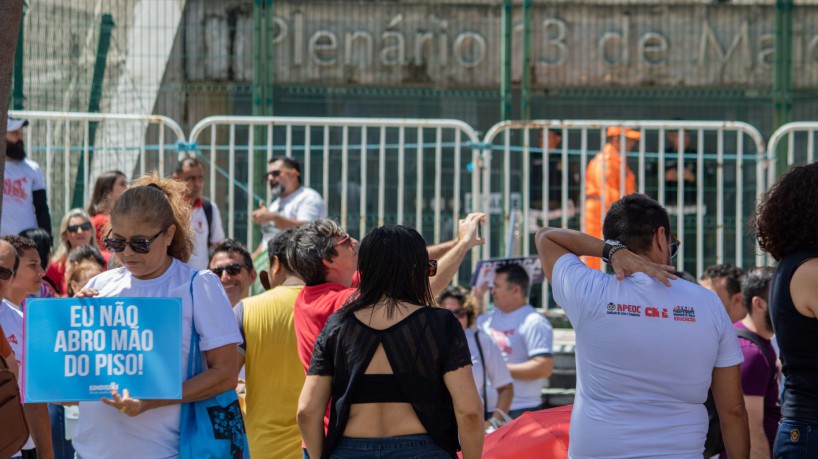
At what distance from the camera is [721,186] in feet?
30.9

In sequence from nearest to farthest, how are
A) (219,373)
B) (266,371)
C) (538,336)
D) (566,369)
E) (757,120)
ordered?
1. (219,373)
2. (266,371)
3. (538,336)
4. (566,369)
5. (757,120)

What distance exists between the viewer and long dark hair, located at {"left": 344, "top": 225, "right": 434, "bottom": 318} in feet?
12.6

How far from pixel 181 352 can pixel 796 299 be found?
2110 mm

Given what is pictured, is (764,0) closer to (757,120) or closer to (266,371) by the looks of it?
(757,120)

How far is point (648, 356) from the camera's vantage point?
3.89m

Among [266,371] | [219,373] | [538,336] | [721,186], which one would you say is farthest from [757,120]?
[219,373]

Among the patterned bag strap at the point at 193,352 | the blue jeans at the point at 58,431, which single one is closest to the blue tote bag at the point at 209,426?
the patterned bag strap at the point at 193,352

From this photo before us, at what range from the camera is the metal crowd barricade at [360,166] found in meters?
9.37

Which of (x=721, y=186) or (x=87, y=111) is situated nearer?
(x=721, y=186)

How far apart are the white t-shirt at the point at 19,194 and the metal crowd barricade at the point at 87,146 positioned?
116 centimetres

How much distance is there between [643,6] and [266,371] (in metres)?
9.27

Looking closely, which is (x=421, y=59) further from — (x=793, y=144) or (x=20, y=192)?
(x=20, y=192)

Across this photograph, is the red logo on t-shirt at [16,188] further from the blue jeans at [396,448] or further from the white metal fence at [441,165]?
the blue jeans at [396,448]

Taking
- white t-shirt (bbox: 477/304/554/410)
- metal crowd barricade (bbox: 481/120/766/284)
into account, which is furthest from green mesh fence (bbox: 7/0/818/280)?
white t-shirt (bbox: 477/304/554/410)
